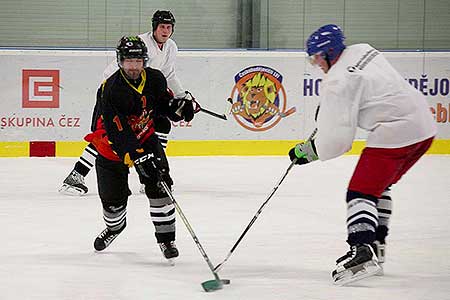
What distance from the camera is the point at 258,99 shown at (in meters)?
9.25

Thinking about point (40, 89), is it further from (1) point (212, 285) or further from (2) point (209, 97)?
(1) point (212, 285)

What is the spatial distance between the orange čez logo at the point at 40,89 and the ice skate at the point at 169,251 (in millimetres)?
4300

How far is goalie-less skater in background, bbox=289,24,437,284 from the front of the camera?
4152mm

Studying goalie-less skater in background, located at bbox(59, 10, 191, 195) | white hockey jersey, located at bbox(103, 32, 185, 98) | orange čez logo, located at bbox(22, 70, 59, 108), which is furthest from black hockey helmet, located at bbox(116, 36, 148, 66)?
orange čez logo, located at bbox(22, 70, 59, 108)

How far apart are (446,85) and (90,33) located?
313cm

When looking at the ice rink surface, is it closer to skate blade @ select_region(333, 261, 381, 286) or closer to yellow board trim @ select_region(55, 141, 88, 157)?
skate blade @ select_region(333, 261, 381, 286)

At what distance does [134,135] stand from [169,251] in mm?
539

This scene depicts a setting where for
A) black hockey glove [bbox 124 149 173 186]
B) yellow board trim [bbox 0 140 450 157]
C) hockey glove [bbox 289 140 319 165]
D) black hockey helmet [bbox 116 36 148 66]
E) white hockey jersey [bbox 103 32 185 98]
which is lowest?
yellow board trim [bbox 0 140 450 157]

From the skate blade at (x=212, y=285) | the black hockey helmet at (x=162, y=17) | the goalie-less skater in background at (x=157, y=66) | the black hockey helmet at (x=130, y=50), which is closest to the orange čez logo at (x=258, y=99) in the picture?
the goalie-less skater in background at (x=157, y=66)

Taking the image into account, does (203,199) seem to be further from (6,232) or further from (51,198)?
(6,232)

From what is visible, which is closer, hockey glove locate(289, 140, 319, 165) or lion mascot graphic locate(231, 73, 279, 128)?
hockey glove locate(289, 140, 319, 165)

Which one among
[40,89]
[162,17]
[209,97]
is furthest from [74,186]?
[209,97]

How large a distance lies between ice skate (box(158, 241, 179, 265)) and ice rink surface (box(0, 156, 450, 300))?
0.05 metres

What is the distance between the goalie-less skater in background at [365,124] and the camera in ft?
13.6
